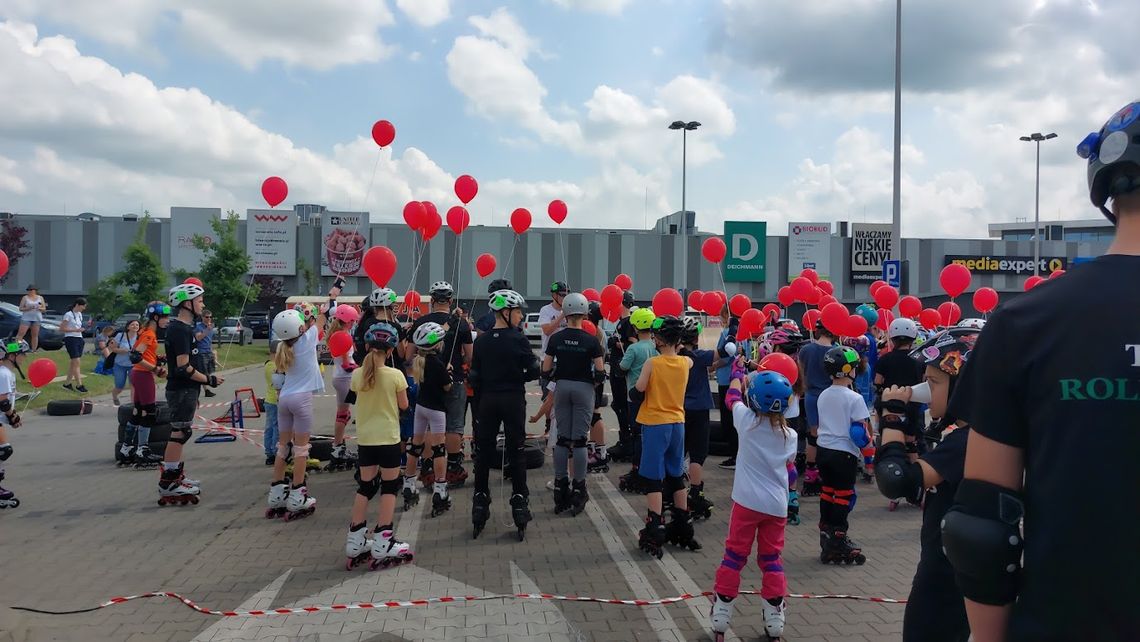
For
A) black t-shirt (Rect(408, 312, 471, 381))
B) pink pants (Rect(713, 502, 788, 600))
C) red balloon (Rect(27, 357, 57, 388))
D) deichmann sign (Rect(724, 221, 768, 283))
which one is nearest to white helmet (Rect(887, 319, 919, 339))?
pink pants (Rect(713, 502, 788, 600))

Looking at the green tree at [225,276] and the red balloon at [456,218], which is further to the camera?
the green tree at [225,276]

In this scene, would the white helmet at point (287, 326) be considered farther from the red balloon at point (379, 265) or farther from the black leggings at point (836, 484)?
the black leggings at point (836, 484)

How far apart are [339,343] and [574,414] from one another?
305cm

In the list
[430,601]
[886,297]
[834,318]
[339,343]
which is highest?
[886,297]

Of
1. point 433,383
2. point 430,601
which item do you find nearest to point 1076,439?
point 430,601

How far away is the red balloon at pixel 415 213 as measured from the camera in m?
11.1

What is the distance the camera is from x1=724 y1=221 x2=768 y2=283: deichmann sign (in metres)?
46.8

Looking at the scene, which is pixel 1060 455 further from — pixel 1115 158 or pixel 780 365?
pixel 780 365

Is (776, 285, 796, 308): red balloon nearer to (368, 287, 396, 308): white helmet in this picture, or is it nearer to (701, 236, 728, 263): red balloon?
(701, 236, 728, 263): red balloon

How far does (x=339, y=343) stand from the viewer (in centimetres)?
852

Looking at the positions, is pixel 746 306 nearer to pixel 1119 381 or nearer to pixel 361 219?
pixel 1119 381

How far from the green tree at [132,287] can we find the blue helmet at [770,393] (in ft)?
102

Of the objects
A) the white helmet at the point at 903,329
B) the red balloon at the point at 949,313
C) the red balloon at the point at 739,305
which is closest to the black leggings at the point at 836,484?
the white helmet at the point at 903,329

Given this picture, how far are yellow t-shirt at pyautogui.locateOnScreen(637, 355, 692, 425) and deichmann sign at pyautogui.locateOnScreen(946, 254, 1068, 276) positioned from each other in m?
47.3
